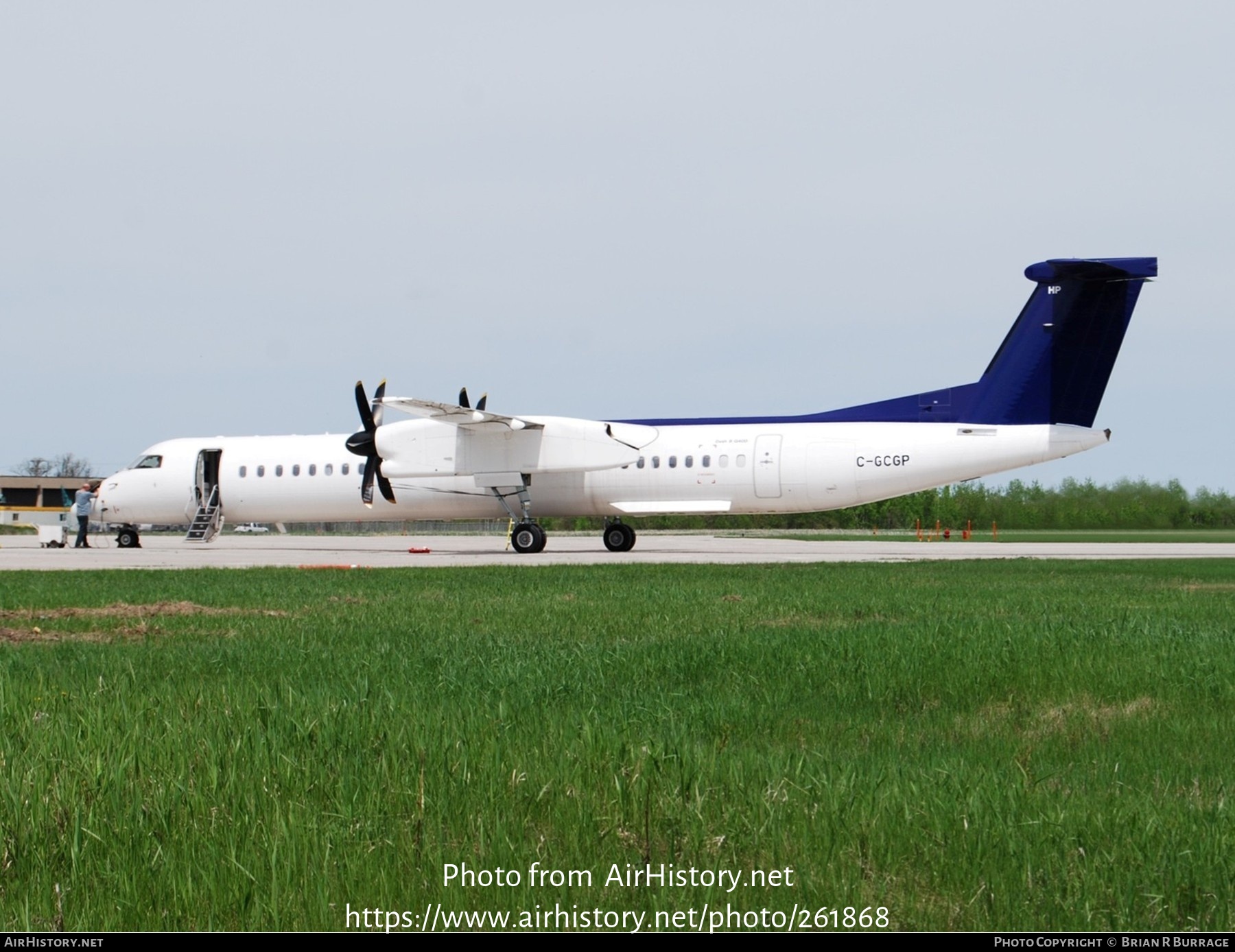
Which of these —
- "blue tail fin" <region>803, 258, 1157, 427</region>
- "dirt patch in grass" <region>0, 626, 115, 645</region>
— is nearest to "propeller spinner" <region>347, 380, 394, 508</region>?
"blue tail fin" <region>803, 258, 1157, 427</region>

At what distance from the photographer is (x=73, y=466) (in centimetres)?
11956

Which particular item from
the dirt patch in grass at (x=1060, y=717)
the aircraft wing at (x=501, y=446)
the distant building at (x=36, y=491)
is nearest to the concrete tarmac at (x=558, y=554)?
the aircraft wing at (x=501, y=446)

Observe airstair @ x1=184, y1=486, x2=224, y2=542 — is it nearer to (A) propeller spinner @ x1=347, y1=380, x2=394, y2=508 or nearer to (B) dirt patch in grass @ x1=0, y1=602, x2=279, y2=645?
(A) propeller spinner @ x1=347, y1=380, x2=394, y2=508

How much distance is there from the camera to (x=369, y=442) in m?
34.5

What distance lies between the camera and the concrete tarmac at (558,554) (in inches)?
1054

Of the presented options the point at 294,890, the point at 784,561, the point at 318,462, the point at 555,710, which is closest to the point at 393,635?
the point at 555,710

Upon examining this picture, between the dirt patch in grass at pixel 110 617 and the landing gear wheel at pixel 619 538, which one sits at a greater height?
the landing gear wheel at pixel 619 538

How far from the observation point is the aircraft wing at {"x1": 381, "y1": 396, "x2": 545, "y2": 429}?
106 feet

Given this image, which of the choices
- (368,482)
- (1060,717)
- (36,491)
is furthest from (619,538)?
(36,491)

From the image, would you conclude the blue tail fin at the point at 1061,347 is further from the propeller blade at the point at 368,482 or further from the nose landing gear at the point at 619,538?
the propeller blade at the point at 368,482

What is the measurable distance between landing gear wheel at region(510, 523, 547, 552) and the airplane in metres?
0.04

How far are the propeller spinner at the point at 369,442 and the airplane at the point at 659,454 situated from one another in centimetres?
6

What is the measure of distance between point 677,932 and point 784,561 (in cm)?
2218
